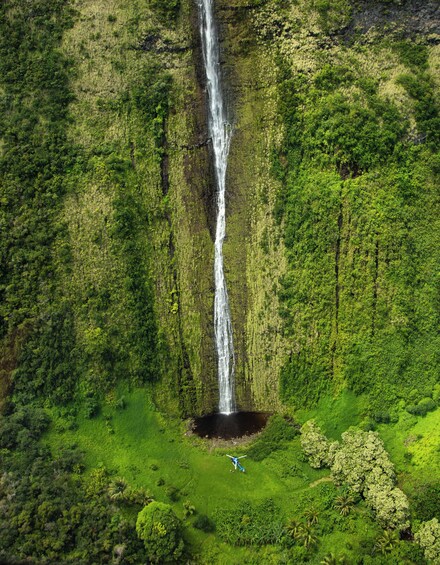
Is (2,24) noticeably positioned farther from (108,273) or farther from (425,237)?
(425,237)

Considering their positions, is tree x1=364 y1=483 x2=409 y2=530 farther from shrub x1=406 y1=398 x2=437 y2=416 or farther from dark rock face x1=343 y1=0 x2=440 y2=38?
dark rock face x1=343 y1=0 x2=440 y2=38

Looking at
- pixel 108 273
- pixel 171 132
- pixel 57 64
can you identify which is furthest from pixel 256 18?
pixel 108 273

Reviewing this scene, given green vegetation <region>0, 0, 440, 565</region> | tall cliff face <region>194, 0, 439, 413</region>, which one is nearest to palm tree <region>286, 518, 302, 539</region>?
green vegetation <region>0, 0, 440, 565</region>

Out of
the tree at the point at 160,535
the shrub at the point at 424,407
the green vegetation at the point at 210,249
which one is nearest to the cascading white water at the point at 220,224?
the green vegetation at the point at 210,249

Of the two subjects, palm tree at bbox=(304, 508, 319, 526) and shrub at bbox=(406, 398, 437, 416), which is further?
shrub at bbox=(406, 398, 437, 416)

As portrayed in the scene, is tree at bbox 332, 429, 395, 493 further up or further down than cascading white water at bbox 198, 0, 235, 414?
further down
